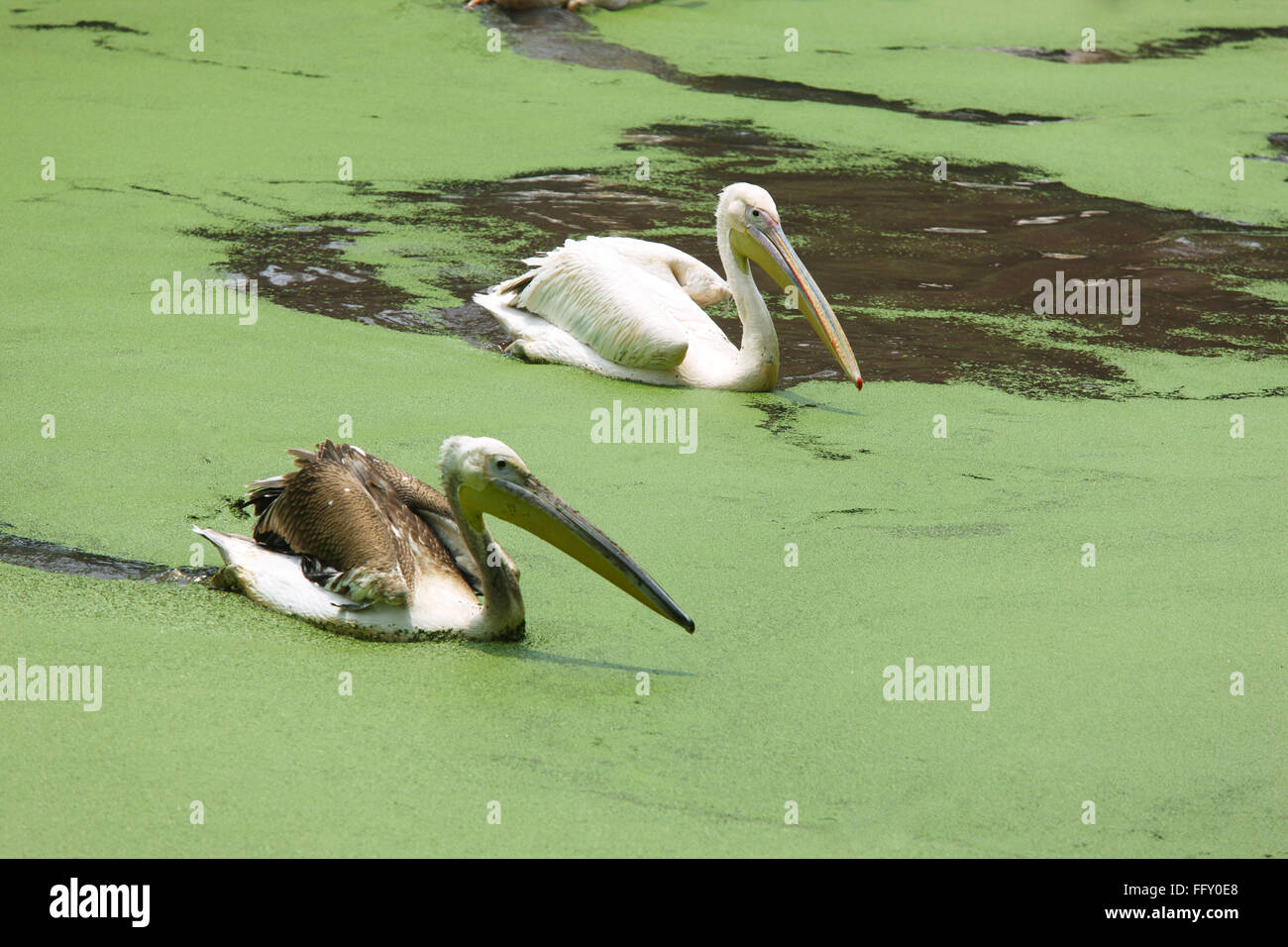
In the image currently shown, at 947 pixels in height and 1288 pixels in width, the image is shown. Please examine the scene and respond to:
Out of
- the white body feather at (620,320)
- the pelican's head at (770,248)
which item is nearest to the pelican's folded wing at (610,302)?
the white body feather at (620,320)

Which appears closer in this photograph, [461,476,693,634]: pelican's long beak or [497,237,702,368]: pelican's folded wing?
[461,476,693,634]: pelican's long beak

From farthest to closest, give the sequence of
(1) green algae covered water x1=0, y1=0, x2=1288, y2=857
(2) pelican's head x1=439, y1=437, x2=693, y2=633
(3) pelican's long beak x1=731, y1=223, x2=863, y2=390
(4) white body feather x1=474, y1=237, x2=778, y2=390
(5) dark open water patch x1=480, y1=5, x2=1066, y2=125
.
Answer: (5) dark open water patch x1=480, y1=5, x2=1066, y2=125 < (4) white body feather x1=474, y1=237, x2=778, y2=390 < (3) pelican's long beak x1=731, y1=223, x2=863, y2=390 < (2) pelican's head x1=439, y1=437, x2=693, y2=633 < (1) green algae covered water x1=0, y1=0, x2=1288, y2=857

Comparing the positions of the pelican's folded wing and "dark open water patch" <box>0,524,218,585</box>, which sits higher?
the pelican's folded wing

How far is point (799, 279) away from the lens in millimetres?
4926

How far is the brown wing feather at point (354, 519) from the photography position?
2.97 m

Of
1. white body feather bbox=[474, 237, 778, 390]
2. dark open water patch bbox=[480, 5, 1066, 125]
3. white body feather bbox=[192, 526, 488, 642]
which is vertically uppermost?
dark open water patch bbox=[480, 5, 1066, 125]

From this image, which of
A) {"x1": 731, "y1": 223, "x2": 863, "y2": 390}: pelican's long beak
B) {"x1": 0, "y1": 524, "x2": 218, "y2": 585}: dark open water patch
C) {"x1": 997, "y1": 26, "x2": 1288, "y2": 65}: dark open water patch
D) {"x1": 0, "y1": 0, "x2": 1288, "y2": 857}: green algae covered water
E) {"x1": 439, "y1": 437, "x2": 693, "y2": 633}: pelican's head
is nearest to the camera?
{"x1": 0, "y1": 0, "x2": 1288, "y2": 857}: green algae covered water

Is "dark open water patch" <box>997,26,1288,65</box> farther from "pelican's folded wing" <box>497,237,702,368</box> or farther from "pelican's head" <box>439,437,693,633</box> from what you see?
"pelican's head" <box>439,437,693,633</box>

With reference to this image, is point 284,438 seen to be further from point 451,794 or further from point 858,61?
point 858,61

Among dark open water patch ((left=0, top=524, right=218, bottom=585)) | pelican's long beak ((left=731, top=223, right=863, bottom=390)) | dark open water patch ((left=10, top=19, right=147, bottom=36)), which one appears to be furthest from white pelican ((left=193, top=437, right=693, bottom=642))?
Result: dark open water patch ((left=10, top=19, right=147, bottom=36))

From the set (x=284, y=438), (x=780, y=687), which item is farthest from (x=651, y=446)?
(x=780, y=687)

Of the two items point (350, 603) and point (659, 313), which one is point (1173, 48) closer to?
point (659, 313)

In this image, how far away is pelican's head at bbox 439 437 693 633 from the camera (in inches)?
115

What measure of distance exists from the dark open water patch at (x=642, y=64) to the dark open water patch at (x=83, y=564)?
677cm
